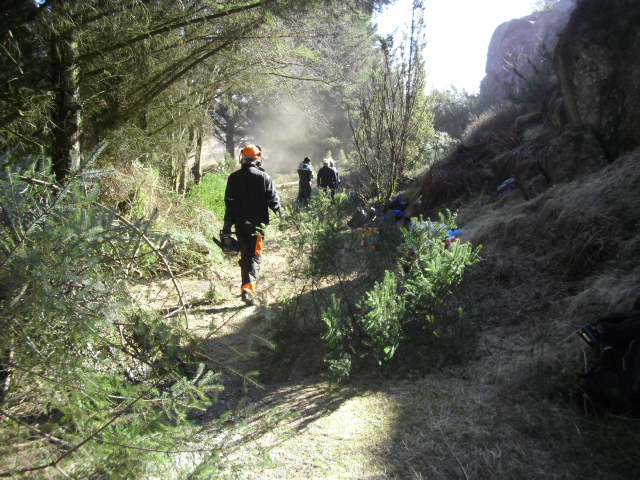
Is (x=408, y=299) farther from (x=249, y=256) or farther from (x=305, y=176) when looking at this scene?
(x=305, y=176)

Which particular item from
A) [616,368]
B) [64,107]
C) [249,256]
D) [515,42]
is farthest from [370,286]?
[515,42]

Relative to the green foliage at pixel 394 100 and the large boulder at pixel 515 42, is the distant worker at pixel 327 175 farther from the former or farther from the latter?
the large boulder at pixel 515 42

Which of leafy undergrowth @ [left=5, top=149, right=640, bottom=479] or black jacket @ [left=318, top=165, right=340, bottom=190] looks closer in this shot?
leafy undergrowth @ [left=5, top=149, right=640, bottom=479]

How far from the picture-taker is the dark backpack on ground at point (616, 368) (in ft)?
7.00

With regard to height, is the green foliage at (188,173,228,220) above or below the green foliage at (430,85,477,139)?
below

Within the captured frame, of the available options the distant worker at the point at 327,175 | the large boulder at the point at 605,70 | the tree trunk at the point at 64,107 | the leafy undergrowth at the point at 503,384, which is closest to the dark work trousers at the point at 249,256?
the leafy undergrowth at the point at 503,384

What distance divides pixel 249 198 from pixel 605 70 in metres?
4.85

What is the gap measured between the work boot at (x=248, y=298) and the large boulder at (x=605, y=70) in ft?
15.7

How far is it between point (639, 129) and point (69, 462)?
5.99 metres

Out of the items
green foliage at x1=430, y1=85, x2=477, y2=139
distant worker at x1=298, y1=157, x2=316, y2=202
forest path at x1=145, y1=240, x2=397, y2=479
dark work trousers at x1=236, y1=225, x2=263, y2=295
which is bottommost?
forest path at x1=145, y1=240, x2=397, y2=479

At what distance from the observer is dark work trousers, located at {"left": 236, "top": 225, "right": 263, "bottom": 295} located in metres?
5.23

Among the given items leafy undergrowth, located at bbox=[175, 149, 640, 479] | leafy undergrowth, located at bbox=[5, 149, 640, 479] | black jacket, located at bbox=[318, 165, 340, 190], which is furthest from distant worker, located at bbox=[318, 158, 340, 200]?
leafy undergrowth, located at bbox=[175, 149, 640, 479]

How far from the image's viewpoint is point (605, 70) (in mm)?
5324

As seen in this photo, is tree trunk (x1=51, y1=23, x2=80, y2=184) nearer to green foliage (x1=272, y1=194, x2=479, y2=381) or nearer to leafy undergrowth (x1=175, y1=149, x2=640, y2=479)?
green foliage (x1=272, y1=194, x2=479, y2=381)
